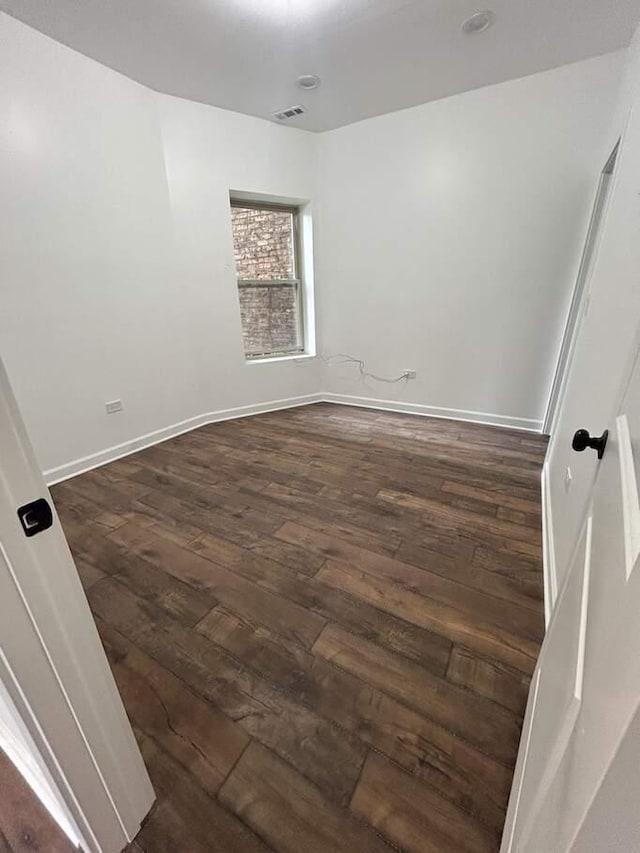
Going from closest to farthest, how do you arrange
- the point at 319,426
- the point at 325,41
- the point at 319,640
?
1. the point at 319,640
2. the point at 325,41
3. the point at 319,426

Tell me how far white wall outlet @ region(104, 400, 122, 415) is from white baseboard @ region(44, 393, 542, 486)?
11.7 inches

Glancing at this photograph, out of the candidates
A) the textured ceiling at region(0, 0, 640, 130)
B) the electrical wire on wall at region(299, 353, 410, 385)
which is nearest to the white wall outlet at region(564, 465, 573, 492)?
the electrical wire on wall at region(299, 353, 410, 385)

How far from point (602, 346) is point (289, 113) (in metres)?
3.26

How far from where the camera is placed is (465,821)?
90 cm

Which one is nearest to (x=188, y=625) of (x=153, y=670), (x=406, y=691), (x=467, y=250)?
(x=153, y=670)

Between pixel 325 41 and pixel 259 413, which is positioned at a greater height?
pixel 325 41

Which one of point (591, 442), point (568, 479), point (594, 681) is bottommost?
point (568, 479)

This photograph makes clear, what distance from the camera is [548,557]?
1707 millimetres

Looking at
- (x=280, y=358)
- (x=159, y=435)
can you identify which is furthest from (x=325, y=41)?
(x=159, y=435)

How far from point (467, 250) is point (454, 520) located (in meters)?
2.50

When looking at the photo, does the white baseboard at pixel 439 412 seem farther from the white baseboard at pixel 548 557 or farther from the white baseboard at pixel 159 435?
the white baseboard at pixel 548 557

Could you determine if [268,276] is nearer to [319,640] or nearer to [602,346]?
[602,346]

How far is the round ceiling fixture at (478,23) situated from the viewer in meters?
1.97

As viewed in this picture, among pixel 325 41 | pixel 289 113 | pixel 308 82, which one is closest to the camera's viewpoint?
pixel 325 41
